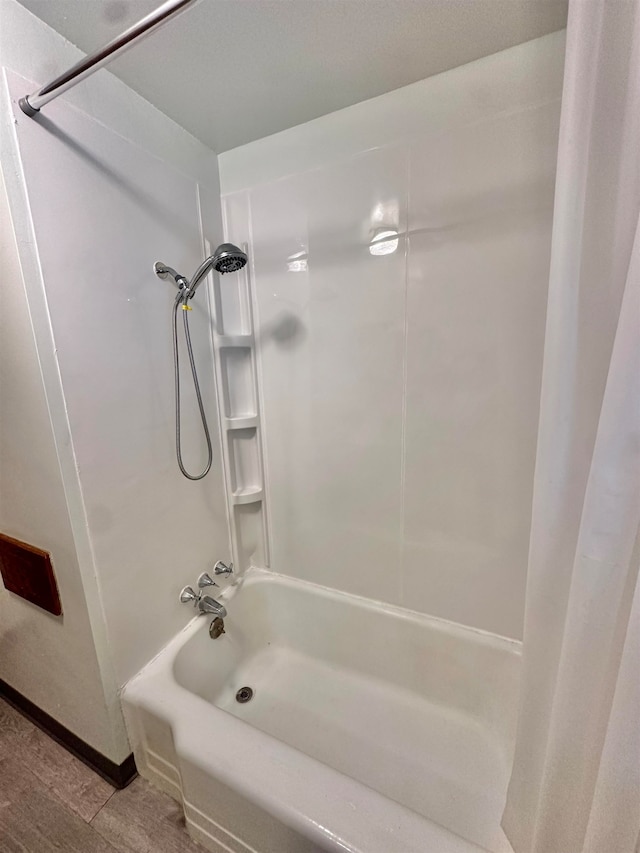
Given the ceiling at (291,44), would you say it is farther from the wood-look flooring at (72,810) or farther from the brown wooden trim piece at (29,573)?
the wood-look flooring at (72,810)

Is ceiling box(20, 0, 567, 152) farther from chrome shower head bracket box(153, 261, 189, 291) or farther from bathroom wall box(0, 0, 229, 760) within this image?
chrome shower head bracket box(153, 261, 189, 291)

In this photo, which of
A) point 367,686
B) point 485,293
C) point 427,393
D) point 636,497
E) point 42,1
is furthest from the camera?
point 367,686

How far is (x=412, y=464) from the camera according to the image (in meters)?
1.27

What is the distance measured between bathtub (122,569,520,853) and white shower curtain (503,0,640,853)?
0.90 feet

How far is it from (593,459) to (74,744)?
1.77 m

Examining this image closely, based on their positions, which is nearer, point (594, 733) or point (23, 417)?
point (594, 733)

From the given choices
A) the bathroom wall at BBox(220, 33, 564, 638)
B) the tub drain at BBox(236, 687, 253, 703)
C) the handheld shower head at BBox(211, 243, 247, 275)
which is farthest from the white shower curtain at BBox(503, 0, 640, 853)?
the tub drain at BBox(236, 687, 253, 703)

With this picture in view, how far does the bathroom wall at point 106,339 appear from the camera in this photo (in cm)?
85

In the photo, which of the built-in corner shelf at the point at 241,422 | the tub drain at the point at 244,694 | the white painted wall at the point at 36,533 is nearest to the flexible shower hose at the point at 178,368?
the built-in corner shelf at the point at 241,422

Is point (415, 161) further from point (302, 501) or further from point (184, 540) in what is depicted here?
point (184, 540)

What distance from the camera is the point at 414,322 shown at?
1162 millimetres

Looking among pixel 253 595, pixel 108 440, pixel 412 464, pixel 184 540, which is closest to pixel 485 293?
pixel 412 464

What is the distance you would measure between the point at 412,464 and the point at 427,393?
26 centimetres

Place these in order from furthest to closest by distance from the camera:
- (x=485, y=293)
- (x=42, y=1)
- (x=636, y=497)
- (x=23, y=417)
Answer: (x=485, y=293) → (x=23, y=417) → (x=42, y=1) → (x=636, y=497)
